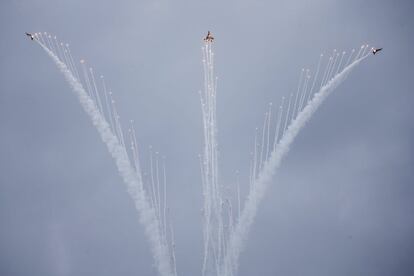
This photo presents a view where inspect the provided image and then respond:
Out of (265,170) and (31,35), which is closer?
(31,35)

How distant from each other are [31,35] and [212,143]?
3302 cm

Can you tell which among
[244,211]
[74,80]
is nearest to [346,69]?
[244,211]

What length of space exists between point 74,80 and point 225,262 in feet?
127

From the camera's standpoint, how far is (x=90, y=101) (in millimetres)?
102750

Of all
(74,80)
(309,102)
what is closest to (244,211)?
(309,102)

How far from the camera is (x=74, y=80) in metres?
102

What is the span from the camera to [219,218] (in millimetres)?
98000

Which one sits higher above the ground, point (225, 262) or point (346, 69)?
point (346, 69)

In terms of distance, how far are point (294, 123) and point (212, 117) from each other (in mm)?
13808

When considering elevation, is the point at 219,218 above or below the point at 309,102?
below

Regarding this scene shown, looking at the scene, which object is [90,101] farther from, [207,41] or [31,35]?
[207,41]

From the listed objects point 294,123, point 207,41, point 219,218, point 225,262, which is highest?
point 207,41

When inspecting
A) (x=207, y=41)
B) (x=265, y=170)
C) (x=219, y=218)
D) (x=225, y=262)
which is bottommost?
(x=225, y=262)

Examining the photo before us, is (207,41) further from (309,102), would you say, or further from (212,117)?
(309,102)
